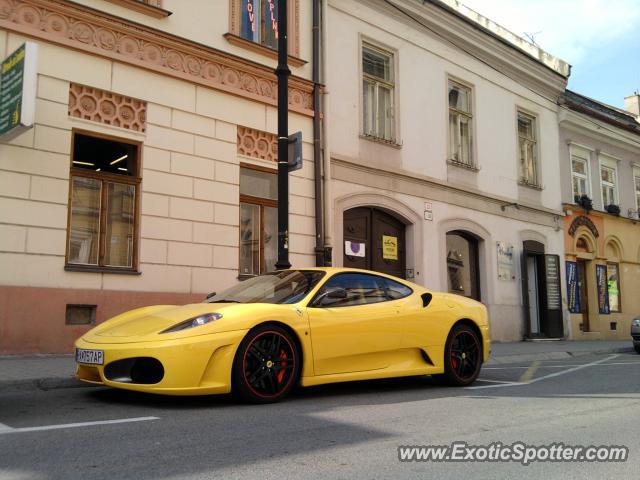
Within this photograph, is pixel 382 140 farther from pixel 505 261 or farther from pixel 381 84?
pixel 505 261

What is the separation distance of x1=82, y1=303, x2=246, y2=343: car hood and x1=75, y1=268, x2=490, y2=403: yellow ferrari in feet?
0.05

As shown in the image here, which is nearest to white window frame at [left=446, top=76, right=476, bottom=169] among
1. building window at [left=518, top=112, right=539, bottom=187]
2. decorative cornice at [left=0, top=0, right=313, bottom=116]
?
building window at [left=518, top=112, right=539, bottom=187]

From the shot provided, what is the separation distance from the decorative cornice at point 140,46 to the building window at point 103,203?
1.47 m

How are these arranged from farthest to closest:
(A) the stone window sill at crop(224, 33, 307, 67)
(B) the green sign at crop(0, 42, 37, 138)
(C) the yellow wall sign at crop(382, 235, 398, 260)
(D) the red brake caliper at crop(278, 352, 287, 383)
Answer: (C) the yellow wall sign at crop(382, 235, 398, 260), (A) the stone window sill at crop(224, 33, 307, 67), (B) the green sign at crop(0, 42, 37, 138), (D) the red brake caliper at crop(278, 352, 287, 383)

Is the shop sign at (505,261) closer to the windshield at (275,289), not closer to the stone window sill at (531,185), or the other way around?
the stone window sill at (531,185)

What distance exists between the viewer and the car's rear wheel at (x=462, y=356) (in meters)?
7.51

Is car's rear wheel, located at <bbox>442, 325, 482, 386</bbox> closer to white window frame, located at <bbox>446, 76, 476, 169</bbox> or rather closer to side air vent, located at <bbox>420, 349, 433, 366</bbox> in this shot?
side air vent, located at <bbox>420, 349, 433, 366</bbox>

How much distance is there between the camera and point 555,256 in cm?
1961

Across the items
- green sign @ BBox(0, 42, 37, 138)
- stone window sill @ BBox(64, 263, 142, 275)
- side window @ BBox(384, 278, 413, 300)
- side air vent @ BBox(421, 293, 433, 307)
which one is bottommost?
side air vent @ BBox(421, 293, 433, 307)

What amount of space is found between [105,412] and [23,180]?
16.8 feet

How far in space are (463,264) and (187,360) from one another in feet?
43.1

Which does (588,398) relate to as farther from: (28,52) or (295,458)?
(28,52)

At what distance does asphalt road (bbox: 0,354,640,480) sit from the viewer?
12.5ft

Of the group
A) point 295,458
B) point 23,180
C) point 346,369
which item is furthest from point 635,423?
point 23,180
